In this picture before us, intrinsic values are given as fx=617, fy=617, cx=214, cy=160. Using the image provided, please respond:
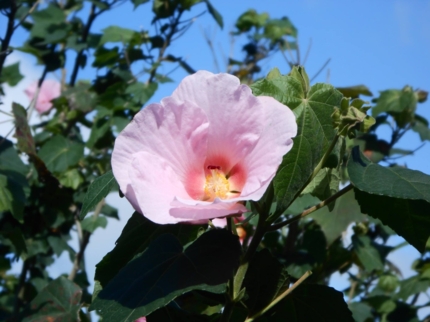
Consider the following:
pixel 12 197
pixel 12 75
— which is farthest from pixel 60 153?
pixel 12 197

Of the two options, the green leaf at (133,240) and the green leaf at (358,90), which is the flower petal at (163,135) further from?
the green leaf at (358,90)

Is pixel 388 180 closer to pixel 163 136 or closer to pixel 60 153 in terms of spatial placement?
pixel 163 136

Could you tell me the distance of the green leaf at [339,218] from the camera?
1.85 m

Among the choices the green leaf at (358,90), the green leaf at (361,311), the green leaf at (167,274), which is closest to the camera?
the green leaf at (167,274)

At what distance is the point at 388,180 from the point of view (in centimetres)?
71

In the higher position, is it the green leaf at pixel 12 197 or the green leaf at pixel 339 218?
the green leaf at pixel 12 197

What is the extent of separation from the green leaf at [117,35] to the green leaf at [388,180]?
2135 mm

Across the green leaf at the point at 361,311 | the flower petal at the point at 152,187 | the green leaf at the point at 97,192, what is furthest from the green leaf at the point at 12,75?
the flower petal at the point at 152,187

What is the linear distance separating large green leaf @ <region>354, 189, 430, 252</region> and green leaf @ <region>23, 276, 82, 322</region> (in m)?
0.77

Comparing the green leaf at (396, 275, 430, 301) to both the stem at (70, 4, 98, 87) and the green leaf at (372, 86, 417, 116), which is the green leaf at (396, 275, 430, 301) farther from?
the stem at (70, 4, 98, 87)

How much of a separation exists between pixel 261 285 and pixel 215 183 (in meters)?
0.15

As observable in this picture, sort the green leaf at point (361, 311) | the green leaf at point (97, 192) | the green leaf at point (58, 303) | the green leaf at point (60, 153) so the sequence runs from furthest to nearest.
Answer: the green leaf at point (60, 153) < the green leaf at point (361, 311) < the green leaf at point (58, 303) < the green leaf at point (97, 192)

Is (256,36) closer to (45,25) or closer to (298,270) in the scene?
(45,25)

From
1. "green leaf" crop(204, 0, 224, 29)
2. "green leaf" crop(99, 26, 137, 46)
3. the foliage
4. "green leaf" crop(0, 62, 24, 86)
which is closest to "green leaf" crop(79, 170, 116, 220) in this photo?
the foliage
